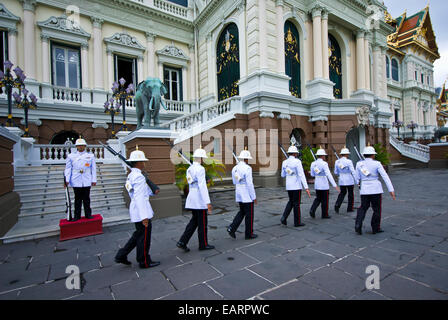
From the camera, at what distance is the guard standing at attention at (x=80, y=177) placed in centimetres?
577

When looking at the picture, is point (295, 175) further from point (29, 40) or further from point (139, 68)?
point (29, 40)

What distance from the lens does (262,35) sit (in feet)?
41.6

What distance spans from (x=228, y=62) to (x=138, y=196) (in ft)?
46.1

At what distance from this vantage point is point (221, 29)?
15.9 m

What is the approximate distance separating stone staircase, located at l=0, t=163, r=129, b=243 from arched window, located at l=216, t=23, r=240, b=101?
9.52m

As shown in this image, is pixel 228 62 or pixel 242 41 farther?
pixel 228 62

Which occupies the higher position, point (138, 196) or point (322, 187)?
point (138, 196)

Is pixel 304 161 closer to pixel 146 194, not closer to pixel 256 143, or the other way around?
pixel 256 143

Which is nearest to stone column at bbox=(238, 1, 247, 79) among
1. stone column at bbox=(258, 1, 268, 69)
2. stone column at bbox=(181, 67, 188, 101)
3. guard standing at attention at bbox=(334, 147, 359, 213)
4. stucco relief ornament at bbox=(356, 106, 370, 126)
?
stone column at bbox=(258, 1, 268, 69)

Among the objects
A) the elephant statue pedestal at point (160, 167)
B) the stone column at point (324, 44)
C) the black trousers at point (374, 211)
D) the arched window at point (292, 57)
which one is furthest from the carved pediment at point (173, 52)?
the black trousers at point (374, 211)

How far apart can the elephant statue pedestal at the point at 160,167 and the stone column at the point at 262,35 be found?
776 centimetres

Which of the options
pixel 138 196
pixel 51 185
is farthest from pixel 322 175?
pixel 51 185

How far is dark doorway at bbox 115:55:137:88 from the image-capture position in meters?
16.0

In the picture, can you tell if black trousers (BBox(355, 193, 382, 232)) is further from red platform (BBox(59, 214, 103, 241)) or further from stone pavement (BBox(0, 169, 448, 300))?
red platform (BBox(59, 214, 103, 241))
